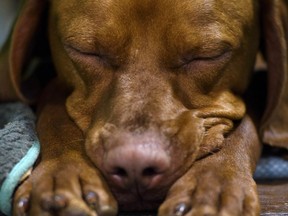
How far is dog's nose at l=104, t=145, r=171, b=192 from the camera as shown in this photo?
1877 mm

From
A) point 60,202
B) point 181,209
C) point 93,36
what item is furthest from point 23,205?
point 93,36

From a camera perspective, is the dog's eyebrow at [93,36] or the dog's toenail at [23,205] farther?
the dog's eyebrow at [93,36]

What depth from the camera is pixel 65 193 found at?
1851 mm

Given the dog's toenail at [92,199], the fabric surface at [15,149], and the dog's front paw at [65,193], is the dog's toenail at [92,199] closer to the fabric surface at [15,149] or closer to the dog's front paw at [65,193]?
the dog's front paw at [65,193]

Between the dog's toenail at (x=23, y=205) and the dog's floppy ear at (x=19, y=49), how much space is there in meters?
0.81

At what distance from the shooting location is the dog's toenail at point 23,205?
1.89m

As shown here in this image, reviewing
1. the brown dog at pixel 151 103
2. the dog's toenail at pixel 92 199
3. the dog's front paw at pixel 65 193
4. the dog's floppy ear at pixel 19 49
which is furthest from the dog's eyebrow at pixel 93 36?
the dog's toenail at pixel 92 199

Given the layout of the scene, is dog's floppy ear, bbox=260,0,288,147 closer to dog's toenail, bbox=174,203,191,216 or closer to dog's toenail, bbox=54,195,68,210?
dog's toenail, bbox=174,203,191,216

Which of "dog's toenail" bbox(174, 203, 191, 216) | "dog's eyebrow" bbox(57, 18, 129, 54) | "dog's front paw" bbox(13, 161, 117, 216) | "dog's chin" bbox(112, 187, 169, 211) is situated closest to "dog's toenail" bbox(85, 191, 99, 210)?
"dog's front paw" bbox(13, 161, 117, 216)

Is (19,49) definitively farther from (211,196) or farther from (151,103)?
(211,196)

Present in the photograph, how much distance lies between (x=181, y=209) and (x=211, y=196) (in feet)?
0.32

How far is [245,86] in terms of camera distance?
2.57 metres

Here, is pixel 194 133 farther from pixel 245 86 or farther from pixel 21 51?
pixel 21 51

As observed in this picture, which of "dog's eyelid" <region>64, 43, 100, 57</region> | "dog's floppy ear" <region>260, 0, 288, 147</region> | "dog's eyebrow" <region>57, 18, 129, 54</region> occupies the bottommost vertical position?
"dog's floppy ear" <region>260, 0, 288, 147</region>
